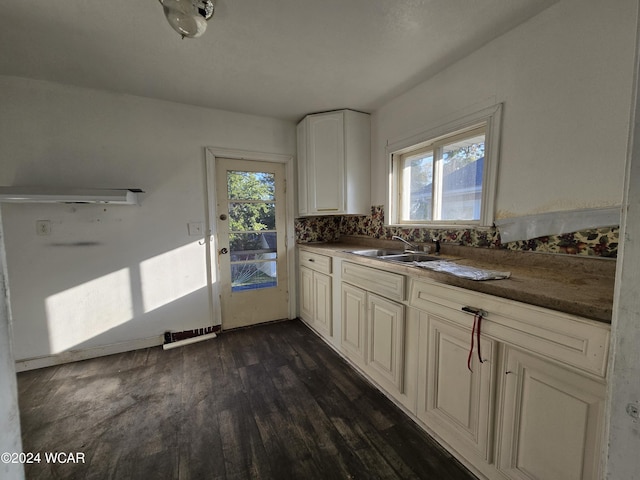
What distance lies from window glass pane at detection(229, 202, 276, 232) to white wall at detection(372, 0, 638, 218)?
6.35 ft

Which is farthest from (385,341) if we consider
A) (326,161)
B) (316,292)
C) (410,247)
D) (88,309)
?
(88,309)

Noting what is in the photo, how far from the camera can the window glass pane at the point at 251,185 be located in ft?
8.93

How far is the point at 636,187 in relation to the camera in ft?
1.65

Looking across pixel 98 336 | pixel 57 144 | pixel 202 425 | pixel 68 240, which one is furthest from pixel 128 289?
pixel 202 425

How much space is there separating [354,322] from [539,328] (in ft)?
4.06

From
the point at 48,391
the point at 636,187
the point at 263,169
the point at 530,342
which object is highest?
the point at 263,169

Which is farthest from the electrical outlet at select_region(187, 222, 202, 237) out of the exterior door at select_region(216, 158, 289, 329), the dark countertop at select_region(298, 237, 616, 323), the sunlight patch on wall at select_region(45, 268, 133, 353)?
the dark countertop at select_region(298, 237, 616, 323)

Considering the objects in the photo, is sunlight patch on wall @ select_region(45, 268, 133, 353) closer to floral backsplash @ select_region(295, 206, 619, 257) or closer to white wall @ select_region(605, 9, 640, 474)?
floral backsplash @ select_region(295, 206, 619, 257)

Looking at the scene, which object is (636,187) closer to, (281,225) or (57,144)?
(281,225)

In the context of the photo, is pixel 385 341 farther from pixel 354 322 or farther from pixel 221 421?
pixel 221 421

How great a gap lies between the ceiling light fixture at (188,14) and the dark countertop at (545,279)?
5.38ft

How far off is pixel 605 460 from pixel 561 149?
4.50 ft

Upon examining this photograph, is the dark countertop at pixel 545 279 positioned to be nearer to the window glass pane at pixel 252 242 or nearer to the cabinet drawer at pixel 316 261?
the cabinet drawer at pixel 316 261

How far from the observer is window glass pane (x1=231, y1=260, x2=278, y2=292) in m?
2.80
